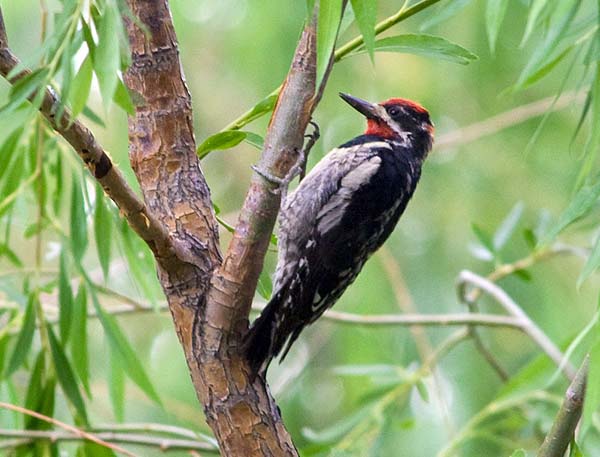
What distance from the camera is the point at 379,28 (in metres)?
1.94

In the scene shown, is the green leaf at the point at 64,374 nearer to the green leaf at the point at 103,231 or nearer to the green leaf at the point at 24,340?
the green leaf at the point at 24,340

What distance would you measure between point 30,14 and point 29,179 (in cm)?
206

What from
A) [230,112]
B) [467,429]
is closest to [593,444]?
[467,429]

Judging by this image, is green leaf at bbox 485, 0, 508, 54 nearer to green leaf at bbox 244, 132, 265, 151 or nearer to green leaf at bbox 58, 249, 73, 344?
green leaf at bbox 244, 132, 265, 151

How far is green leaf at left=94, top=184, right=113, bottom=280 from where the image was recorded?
236 cm

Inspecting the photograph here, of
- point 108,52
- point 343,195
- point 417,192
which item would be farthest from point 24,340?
point 417,192

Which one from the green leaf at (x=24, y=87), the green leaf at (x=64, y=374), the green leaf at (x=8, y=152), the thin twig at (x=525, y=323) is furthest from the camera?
the thin twig at (x=525, y=323)

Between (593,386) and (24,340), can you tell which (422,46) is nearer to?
(593,386)

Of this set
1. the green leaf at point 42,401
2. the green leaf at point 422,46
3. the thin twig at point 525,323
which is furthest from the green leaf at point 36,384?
the thin twig at point 525,323

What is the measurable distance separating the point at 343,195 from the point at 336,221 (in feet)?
0.29

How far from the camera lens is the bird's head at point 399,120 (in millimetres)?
3115

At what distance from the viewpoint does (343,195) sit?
277 centimetres

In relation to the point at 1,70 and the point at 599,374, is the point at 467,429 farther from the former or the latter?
the point at 1,70

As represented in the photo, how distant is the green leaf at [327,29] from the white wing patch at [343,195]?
3.90 feet
